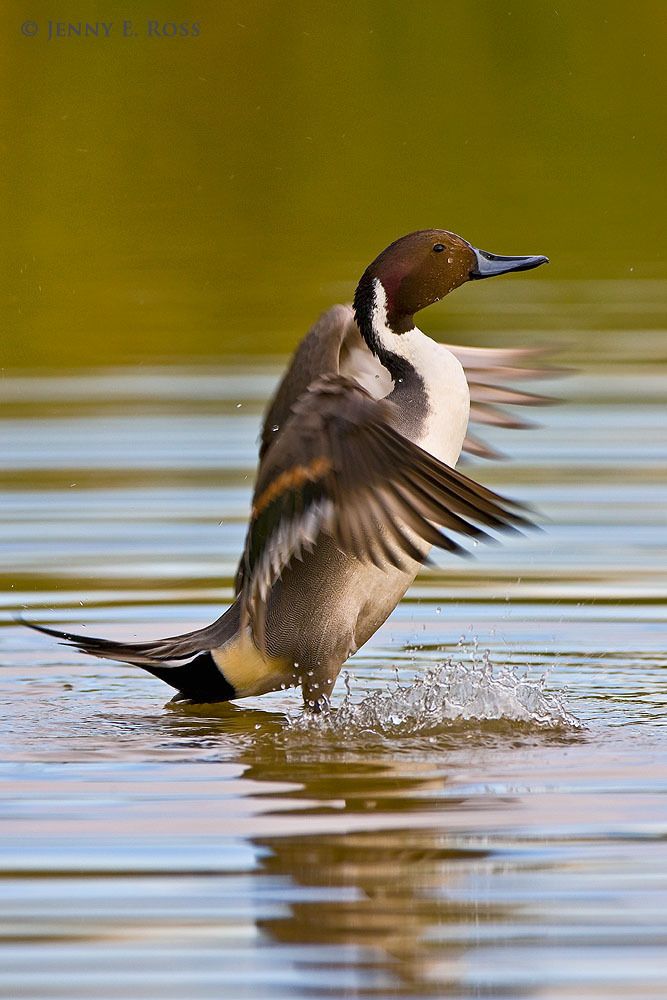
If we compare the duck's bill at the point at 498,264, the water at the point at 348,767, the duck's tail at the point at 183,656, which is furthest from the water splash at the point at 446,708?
the duck's bill at the point at 498,264

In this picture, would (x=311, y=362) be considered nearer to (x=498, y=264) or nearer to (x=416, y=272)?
(x=416, y=272)

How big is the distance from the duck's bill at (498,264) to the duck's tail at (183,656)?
4.11ft

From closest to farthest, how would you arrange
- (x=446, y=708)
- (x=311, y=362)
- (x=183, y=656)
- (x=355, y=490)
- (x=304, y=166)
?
1. (x=355, y=490)
2. (x=446, y=708)
3. (x=183, y=656)
4. (x=311, y=362)
5. (x=304, y=166)

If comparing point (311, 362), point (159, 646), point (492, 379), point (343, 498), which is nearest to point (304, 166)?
point (492, 379)

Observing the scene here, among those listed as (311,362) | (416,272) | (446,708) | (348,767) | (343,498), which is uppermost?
(416,272)

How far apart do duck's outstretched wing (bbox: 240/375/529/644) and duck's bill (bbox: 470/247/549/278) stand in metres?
0.69

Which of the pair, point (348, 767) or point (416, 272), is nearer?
point (348, 767)

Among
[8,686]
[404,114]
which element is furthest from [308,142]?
[8,686]

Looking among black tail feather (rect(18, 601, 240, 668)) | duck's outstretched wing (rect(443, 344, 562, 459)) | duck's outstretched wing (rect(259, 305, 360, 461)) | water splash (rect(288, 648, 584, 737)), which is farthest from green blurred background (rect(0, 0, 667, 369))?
water splash (rect(288, 648, 584, 737))

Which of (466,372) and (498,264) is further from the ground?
(498,264)

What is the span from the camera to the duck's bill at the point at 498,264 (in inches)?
256

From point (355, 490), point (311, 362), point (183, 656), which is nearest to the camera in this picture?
point (355, 490)

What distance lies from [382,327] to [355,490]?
841 mm

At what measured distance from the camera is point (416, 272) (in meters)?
6.49
